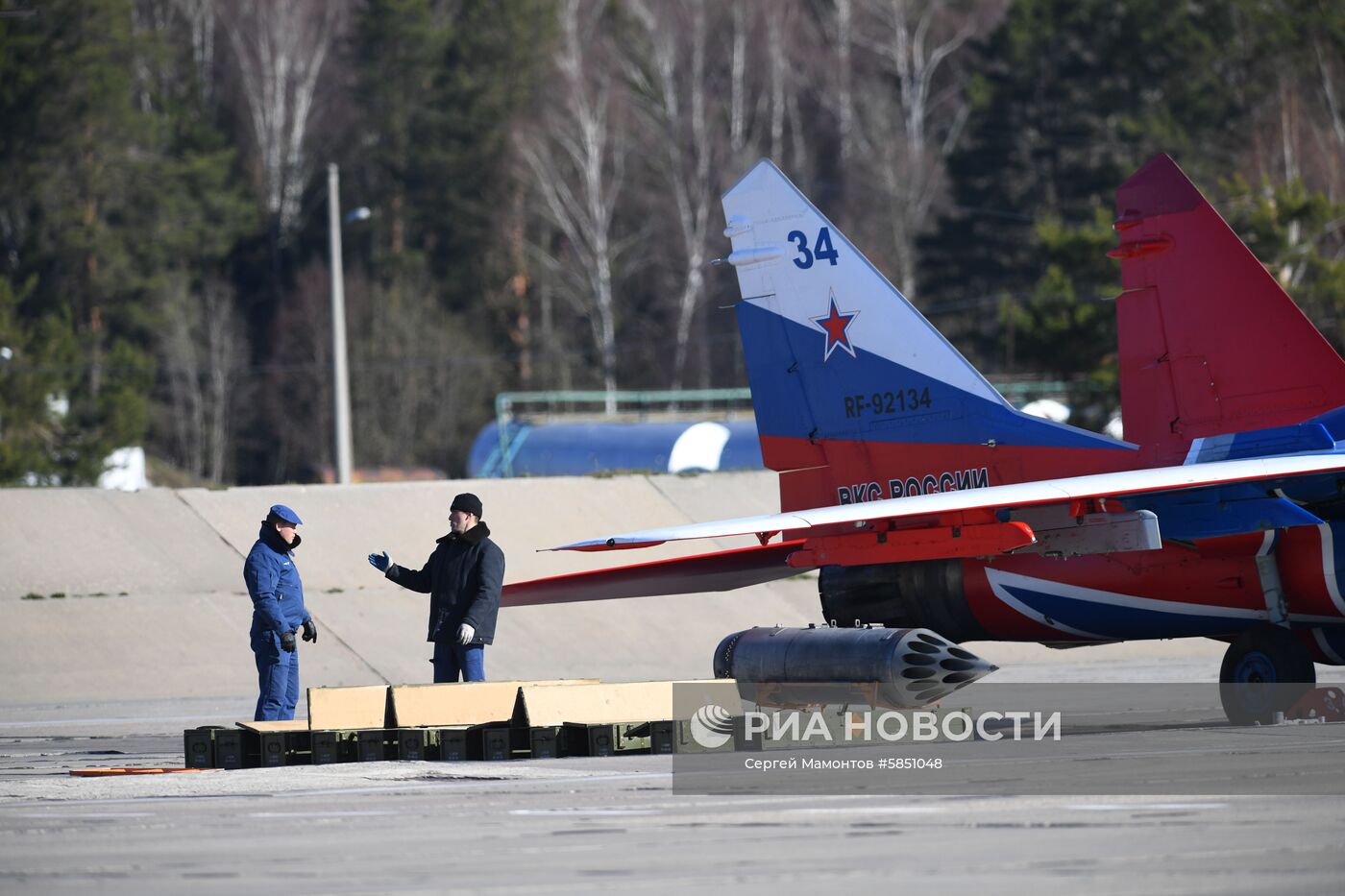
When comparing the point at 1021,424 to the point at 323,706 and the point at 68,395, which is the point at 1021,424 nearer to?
the point at 323,706

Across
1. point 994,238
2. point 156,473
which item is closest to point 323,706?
point 156,473

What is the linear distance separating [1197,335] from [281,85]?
52.4 m

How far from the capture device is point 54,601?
65.6 ft

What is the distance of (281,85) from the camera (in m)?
61.9

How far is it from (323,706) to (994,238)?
49.3 metres

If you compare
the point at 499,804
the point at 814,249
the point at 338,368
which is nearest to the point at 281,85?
the point at 338,368

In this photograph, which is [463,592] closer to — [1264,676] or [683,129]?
[1264,676]

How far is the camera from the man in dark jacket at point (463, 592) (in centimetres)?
1295

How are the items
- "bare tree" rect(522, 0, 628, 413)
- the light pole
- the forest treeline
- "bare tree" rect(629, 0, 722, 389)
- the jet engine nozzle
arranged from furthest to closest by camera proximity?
"bare tree" rect(629, 0, 722, 389)
"bare tree" rect(522, 0, 628, 413)
the forest treeline
the light pole
the jet engine nozzle

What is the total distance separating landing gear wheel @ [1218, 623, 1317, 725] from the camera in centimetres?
1249

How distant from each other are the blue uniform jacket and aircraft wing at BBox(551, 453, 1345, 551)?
89.7 inches

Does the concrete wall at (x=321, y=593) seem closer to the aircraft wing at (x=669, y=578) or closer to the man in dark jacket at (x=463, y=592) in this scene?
the aircraft wing at (x=669, y=578)

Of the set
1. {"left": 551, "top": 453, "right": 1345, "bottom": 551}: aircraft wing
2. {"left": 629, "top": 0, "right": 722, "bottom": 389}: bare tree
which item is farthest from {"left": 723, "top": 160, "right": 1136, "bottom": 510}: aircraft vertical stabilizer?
{"left": 629, "top": 0, "right": 722, "bottom": 389}: bare tree

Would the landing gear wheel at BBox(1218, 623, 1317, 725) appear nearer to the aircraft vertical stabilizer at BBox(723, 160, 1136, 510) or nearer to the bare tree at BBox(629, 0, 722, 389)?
the aircraft vertical stabilizer at BBox(723, 160, 1136, 510)
